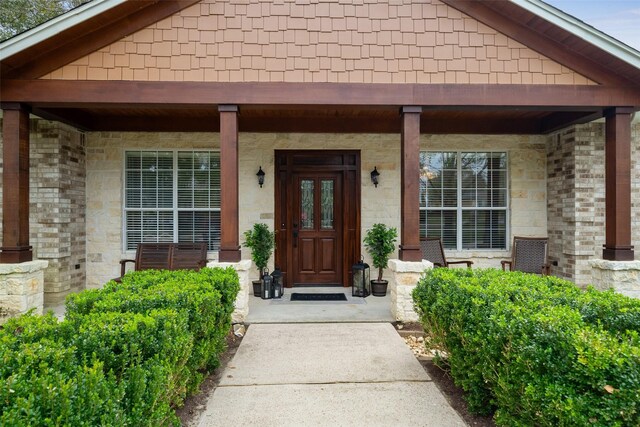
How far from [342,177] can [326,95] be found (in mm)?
1989

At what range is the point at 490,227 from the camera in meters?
6.53

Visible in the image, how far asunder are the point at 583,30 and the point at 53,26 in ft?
20.2

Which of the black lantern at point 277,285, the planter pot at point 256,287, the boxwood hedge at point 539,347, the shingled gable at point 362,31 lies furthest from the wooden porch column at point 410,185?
the planter pot at point 256,287

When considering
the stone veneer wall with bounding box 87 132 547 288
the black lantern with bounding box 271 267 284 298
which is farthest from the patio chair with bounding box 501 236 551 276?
the black lantern with bounding box 271 267 284 298

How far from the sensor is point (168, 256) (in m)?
5.99

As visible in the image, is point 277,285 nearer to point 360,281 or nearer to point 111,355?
point 360,281

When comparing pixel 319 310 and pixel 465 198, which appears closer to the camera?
pixel 319 310

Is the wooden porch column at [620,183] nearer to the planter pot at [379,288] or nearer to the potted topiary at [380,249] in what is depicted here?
the potted topiary at [380,249]

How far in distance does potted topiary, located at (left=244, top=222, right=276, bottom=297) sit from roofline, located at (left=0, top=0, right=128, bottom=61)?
3.42 metres

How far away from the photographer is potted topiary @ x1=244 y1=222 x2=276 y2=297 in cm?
588

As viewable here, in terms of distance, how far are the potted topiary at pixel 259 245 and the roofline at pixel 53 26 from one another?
3.42 metres

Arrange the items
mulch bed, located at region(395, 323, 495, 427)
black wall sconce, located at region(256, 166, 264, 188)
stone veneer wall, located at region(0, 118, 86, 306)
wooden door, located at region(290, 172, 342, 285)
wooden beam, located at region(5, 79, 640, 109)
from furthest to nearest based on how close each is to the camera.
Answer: wooden door, located at region(290, 172, 342, 285) < black wall sconce, located at region(256, 166, 264, 188) < stone veneer wall, located at region(0, 118, 86, 306) < wooden beam, located at region(5, 79, 640, 109) < mulch bed, located at region(395, 323, 495, 427)

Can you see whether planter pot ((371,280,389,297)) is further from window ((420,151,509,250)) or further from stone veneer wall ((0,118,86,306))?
stone veneer wall ((0,118,86,306))

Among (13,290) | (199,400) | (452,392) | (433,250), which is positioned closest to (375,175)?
(433,250)
